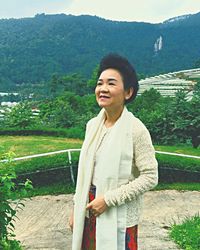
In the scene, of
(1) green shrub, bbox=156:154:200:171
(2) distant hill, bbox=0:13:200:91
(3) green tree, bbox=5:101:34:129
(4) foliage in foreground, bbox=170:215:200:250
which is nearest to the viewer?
(4) foliage in foreground, bbox=170:215:200:250

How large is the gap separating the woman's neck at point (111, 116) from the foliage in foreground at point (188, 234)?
2130 mm

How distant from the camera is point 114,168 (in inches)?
78.5

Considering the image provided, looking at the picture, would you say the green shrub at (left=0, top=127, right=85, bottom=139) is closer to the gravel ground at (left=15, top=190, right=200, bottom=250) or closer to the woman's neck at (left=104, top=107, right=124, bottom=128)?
the gravel ground at (left=15, top=190, right=200, bottom=250)

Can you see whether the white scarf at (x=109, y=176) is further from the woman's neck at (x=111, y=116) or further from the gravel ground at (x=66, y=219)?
the gravel ground at (x=66, y=219)

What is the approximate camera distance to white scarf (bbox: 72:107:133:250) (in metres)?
2.01

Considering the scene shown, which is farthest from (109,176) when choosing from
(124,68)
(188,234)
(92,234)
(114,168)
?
(188,234)

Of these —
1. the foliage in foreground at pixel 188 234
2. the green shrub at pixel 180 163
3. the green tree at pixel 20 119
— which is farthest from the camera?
the green tree at pixel 20 119

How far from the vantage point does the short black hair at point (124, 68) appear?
2.08m

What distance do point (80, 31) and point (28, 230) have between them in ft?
261

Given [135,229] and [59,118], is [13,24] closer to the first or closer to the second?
[59,118]

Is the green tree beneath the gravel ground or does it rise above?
above

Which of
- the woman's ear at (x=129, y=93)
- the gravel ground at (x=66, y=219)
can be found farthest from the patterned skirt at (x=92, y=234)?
the gravel ground at (x=66, y=219)

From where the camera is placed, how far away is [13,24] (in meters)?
91.3

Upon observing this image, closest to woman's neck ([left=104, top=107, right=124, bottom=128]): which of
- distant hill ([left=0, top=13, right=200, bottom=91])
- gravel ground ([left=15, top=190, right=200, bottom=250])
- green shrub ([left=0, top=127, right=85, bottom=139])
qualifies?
gravel ground ([left=15, top=190, right=200, bottom=250])
